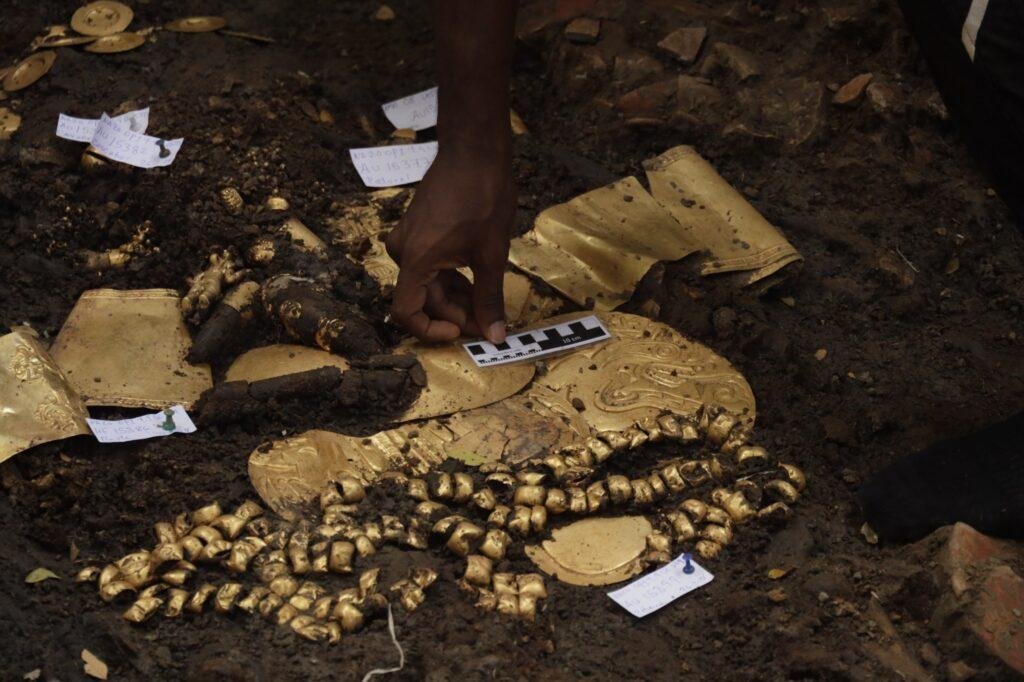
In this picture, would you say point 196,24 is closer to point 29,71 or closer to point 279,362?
point 29,71

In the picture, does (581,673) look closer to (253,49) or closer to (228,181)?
(228,181)

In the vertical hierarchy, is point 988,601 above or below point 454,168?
below

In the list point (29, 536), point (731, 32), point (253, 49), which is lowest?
point (29, 536)

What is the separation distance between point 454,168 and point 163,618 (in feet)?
3.45

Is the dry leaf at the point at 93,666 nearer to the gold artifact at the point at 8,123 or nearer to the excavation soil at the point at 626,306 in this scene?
the excavation soil at the point at 626,306

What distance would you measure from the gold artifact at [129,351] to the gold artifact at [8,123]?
2.66 feet

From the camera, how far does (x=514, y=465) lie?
2449 mm

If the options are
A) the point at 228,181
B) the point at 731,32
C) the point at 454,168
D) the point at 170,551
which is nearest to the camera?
the point at 170,551

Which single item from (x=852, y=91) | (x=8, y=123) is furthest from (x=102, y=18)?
(x=852, y=91)

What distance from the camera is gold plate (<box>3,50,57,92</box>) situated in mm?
3492

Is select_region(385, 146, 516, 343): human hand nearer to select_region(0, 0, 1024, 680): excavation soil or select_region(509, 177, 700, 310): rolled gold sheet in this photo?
select_region(0, 0, 1024, 680): excavation soil

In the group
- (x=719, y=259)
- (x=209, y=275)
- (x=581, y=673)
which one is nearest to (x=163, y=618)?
(x=581, y=673)

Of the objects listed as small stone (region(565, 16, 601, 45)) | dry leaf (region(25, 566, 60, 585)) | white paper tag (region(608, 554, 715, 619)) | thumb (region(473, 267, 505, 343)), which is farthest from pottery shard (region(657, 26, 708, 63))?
dry leaf (region(25, 566, 60, 585))

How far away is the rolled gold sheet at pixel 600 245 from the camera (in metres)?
2.91
